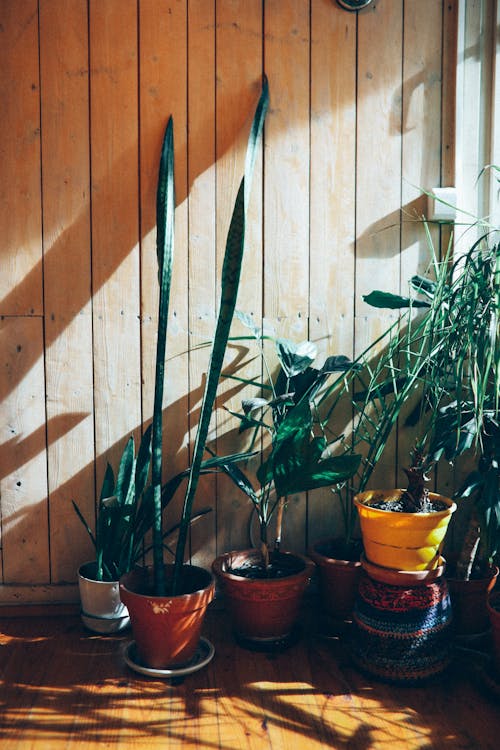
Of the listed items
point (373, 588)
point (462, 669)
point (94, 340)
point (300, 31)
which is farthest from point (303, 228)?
point (462, 669)

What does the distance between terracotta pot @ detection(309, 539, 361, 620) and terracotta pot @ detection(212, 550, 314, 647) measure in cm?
8

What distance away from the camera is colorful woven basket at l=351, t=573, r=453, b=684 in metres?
2.03

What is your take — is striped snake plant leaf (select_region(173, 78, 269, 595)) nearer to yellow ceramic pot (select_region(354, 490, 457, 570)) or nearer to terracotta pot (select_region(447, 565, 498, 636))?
yellow ceramic pot (select_region(354, 490, 457, 570))

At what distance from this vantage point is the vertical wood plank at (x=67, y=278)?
7.96ft

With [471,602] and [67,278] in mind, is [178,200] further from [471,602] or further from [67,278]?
[471,602]

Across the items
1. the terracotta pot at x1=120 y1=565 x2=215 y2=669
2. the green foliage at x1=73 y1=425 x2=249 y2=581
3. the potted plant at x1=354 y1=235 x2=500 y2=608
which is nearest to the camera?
the potted plant at x1=354 y1=235 x2=500 y2=608

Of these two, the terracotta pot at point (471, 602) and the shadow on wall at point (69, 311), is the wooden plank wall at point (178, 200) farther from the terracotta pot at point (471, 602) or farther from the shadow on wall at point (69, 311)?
the terracotta pot at point (471, 602)

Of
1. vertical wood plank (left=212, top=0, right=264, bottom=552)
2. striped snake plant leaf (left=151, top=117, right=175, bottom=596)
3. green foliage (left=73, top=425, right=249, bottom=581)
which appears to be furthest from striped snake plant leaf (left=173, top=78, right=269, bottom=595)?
vertical wood plank (left=212, top=0, right=264, bottom=552)

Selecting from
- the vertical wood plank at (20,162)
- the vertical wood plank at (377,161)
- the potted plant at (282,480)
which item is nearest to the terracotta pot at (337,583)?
the potted plant at (282,480)

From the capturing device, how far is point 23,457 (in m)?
2.52

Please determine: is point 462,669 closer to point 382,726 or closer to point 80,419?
point 382,726

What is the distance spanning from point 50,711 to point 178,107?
1.94 meters

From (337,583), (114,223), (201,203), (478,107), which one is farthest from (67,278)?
(478,107)

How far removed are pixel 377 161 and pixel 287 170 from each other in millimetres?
328
